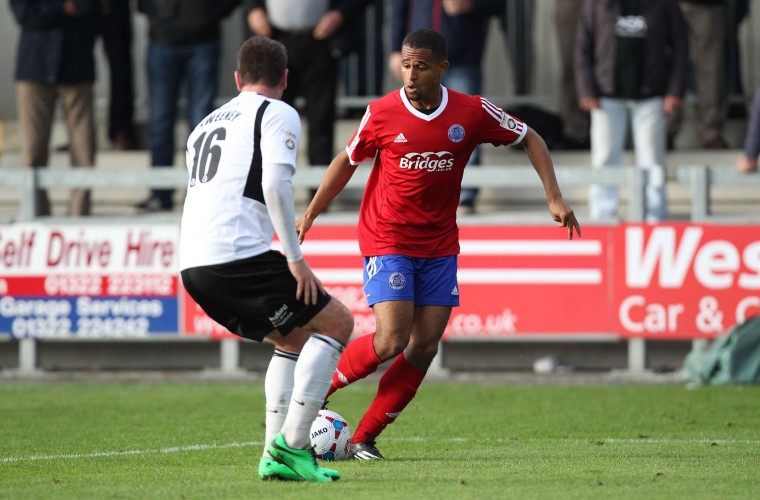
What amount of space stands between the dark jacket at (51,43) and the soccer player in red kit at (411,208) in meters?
6.87

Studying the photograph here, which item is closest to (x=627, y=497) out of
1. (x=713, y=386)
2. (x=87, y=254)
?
(x=713, y=386)

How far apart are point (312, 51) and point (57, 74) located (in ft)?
7.83

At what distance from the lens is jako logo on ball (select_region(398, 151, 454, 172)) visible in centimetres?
783

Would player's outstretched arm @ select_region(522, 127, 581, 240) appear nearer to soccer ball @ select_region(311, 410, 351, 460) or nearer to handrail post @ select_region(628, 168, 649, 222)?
soccer ball @ select_region(311, 410, 351, 460)

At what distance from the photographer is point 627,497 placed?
6.20m

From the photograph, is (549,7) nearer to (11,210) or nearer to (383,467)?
(11,210)

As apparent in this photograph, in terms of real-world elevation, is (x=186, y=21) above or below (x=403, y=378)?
above

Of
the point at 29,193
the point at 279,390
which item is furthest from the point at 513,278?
the point at 279,390

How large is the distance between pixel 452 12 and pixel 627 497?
27.5 feet

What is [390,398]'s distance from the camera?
797 centimetres

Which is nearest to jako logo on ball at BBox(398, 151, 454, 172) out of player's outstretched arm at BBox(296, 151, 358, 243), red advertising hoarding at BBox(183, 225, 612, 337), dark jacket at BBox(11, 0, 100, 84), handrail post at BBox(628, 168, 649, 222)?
player's outstretched arm at BBox(296, 151, 358, 243)

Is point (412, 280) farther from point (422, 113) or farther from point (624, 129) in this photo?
point (624, 129)

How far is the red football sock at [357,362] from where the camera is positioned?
802 centimetres

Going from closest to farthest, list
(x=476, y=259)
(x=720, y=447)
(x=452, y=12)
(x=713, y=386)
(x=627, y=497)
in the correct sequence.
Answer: (x=627, y=497) → (x=720, y=447) → (x=713, y=386) → (x=476, y=259) → (x=452, y=12)
